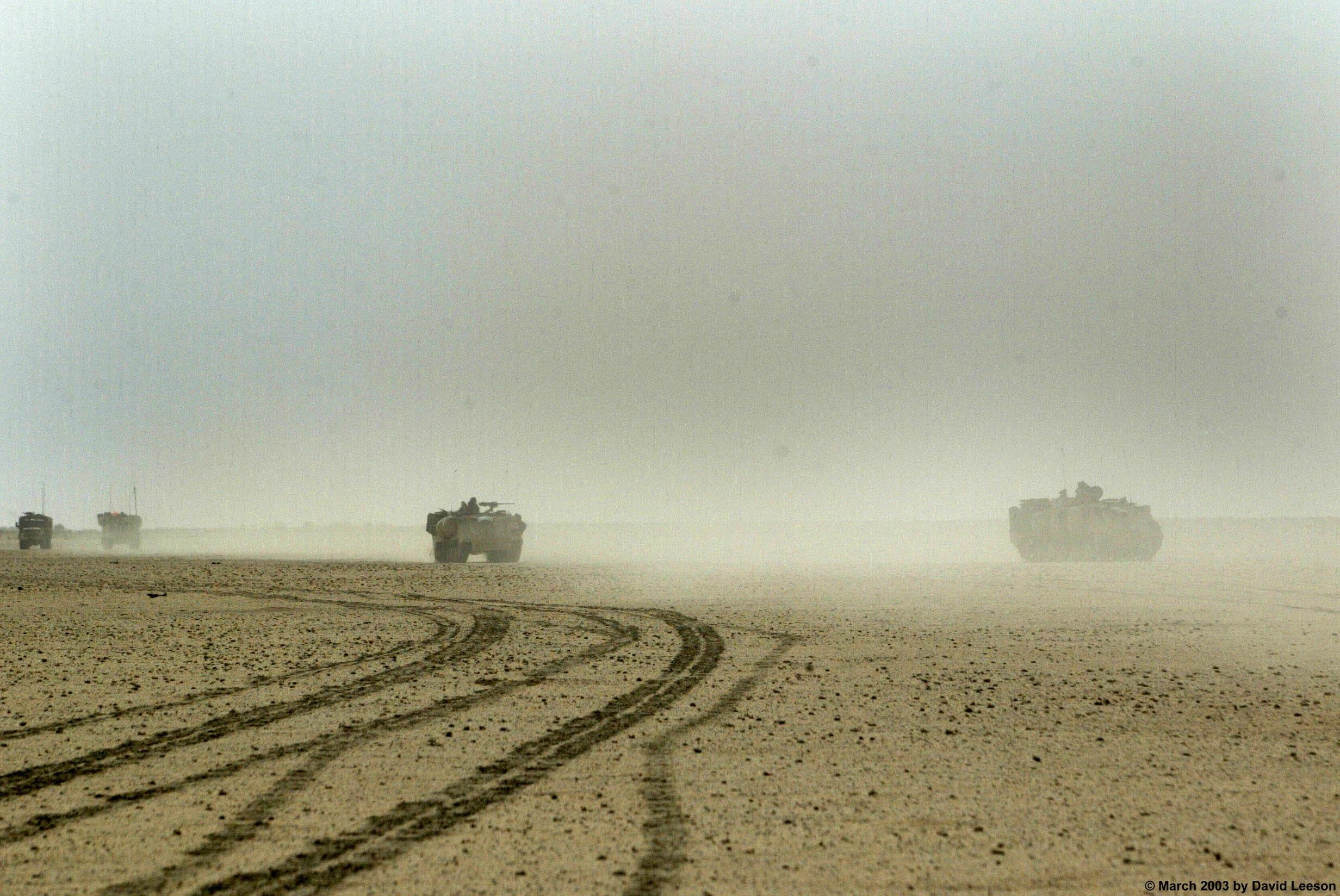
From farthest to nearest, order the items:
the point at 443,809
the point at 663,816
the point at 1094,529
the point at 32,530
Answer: the point at 32,530 → the point at 1094,529 → the point at 443,809 → the point at 663,816

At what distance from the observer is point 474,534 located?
45531 mm

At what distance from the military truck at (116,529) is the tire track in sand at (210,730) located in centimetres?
6891

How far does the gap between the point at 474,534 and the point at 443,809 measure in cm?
3948

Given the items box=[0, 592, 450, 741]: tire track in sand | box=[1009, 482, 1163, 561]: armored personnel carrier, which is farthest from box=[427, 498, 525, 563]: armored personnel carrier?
box=[0, 592, 450, 741]: tire track in sand

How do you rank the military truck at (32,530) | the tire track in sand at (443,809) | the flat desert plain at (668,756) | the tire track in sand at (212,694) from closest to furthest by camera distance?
the tire track in sand at (443,809) < the flat desert plain at (668,756) < the tire track in sand at (212,694) < the military truck at (32,530)

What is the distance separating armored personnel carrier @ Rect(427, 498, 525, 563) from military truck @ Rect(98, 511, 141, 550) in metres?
38.6

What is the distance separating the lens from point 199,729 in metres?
9.28

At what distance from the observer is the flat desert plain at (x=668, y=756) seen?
5707mm

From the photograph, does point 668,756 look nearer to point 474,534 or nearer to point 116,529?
point 474,534

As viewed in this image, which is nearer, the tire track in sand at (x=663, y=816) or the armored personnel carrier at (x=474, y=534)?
the tire track in sand at (x=663, y=816)

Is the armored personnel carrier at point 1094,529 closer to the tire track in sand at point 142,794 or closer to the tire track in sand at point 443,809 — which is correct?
the tire track in sand at point 443,809

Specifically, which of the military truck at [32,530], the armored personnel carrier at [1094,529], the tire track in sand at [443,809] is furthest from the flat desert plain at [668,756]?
the military truck at [32,530]

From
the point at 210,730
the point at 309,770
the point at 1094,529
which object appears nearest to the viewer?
the point at 309,770

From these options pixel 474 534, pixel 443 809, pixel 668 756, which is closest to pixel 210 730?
pixel 443 809
